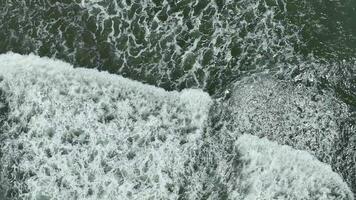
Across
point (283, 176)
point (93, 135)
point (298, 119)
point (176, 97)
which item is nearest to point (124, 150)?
point (93, 135)

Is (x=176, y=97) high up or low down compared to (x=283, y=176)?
up

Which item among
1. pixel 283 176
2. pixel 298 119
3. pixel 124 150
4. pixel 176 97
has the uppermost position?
pixel 298 119

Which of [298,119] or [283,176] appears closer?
[283,176]

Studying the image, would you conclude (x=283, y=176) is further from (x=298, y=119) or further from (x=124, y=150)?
(x=124, y=150)

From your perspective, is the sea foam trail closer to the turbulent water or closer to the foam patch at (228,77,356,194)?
the turbulent water

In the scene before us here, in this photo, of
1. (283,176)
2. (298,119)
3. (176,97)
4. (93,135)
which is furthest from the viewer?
(176,97)

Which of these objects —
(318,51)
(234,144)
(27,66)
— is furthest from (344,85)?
(27,66)

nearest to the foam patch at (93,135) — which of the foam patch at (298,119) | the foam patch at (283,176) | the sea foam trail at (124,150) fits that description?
the sea foam trail at (124,150)
